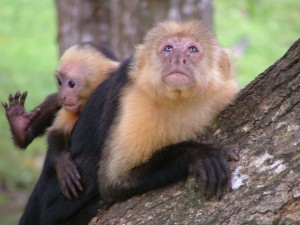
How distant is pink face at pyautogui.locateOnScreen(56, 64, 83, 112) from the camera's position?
3.99m

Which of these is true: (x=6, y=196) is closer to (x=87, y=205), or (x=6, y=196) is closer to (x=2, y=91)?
(x=2, y=91)

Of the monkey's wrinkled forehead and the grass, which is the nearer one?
the monkey's wrinkled forehead

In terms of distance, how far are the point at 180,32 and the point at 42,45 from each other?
24.9ft

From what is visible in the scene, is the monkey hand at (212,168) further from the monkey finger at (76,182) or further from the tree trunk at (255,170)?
the monkey finger at (76,182)

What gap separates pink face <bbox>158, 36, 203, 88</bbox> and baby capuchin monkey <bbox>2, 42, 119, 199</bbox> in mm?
837

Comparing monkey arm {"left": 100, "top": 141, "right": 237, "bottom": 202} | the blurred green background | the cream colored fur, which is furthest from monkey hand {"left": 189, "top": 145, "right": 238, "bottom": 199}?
the blurred green background

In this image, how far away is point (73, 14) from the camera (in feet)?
20.5

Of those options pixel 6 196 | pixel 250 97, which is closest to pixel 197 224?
pixel 250 97

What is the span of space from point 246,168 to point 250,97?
39 centimetres

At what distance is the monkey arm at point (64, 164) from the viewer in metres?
3.55

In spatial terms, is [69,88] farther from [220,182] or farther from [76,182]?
[220,182]

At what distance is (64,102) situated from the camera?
4000 millimetres

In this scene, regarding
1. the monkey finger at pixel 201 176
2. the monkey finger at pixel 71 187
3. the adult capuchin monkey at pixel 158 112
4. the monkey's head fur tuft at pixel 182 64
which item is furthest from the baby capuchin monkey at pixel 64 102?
the monkey finger at pixel 201 176

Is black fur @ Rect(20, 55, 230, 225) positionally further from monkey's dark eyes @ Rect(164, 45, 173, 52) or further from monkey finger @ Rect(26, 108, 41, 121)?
monkey finger @ Rect(26, 108, 41, 121)
